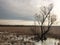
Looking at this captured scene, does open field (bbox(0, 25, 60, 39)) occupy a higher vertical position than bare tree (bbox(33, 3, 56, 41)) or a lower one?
lower

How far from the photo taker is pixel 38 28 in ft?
7.66

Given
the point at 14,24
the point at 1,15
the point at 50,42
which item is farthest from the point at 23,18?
the point at 50,42

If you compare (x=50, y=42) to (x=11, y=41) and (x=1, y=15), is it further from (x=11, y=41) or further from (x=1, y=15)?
(x=1, y=15)

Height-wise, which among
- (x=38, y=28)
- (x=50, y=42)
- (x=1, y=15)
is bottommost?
(x=50, y=42)

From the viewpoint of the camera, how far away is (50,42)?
2.34 metres

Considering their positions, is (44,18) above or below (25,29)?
above

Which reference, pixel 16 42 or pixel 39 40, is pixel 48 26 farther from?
pixel 16 42

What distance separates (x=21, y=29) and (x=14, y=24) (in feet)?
0.37

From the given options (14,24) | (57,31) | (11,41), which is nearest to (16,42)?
(11,41)

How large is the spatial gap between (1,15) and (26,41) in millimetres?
469

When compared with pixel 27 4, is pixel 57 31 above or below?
below

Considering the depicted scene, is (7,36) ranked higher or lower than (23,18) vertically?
lower

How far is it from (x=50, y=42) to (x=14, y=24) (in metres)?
0.53

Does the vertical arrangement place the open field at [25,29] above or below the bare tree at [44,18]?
below
